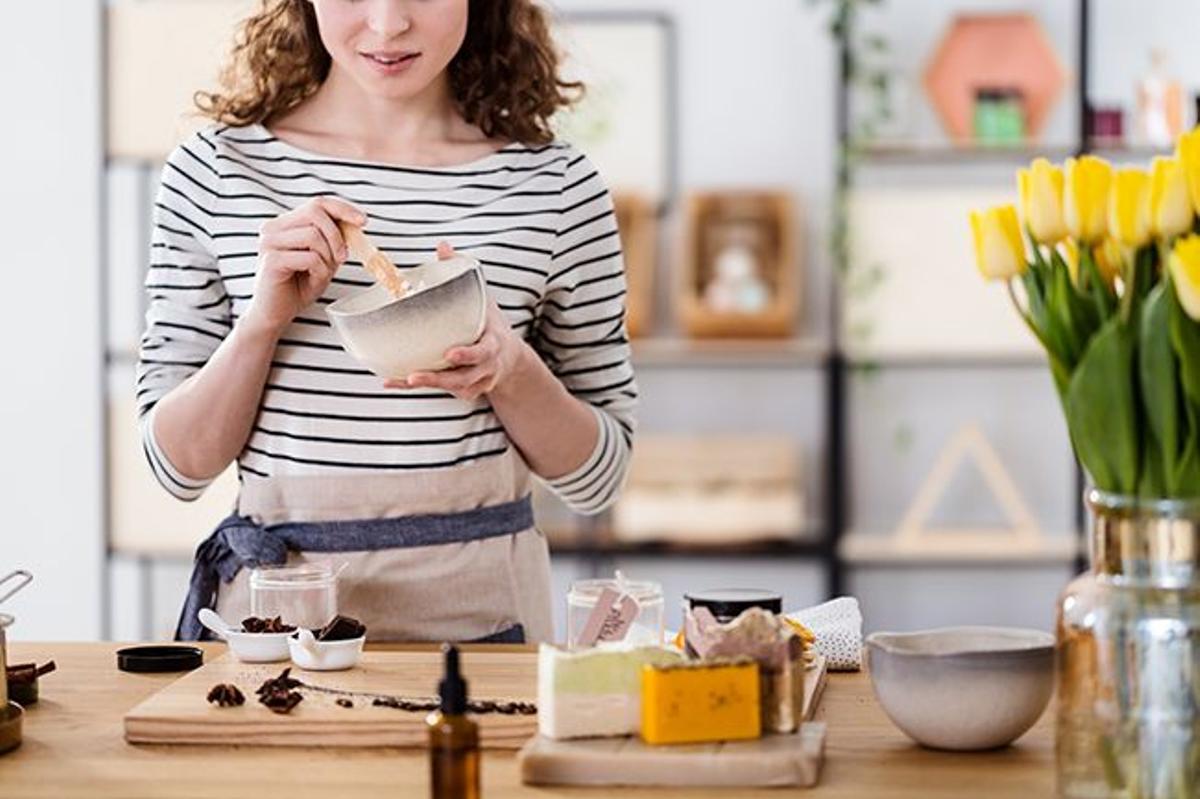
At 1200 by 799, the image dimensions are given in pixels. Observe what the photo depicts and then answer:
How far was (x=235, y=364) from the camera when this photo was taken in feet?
6.94

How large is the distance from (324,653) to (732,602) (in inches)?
14.6

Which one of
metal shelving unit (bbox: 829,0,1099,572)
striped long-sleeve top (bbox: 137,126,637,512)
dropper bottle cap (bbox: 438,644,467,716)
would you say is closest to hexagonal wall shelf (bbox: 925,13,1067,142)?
metal shelving unit (bbox: 829,0,1099,572)

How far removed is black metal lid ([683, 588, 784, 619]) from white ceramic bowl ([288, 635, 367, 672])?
309 millimetres

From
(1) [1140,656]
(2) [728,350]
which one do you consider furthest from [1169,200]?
(2) [728,350]

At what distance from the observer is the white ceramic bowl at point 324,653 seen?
73.9 inches

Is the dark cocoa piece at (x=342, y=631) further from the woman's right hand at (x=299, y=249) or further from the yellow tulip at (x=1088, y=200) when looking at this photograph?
the yellow tulip at (x=1088, y=200)

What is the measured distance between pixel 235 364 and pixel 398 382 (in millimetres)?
200

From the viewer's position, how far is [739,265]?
4797 mm

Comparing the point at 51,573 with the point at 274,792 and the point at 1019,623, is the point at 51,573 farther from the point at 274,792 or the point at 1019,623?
the point at 274,792

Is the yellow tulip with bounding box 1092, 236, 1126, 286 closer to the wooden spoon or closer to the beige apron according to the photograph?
the wooden spoon

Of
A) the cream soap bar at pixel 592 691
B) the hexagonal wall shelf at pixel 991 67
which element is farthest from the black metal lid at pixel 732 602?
the hexagonal wall shelf at pixel 991 67

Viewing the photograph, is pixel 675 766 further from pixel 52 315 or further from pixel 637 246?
pixel 52 315

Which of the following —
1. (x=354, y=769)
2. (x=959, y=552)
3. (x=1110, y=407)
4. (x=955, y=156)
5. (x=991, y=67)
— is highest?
(x=991, y=67)

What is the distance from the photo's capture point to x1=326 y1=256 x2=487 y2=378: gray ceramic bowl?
1.90 m
